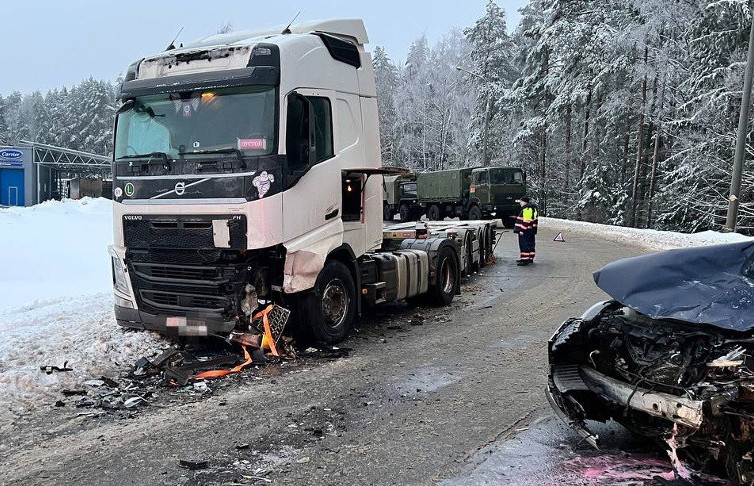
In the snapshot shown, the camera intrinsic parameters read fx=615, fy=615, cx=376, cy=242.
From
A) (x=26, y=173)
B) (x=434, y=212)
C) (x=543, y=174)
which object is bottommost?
(x=434, y=212)

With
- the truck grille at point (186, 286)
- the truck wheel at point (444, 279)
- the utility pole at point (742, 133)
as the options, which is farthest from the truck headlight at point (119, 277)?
the utility pole at point (742, 133)

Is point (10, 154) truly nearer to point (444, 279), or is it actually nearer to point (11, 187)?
point (11, 187)

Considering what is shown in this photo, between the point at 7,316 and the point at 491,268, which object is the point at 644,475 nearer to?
the point at 7,316

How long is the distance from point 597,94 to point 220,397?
35.5m

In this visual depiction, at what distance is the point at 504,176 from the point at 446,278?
1874 cm

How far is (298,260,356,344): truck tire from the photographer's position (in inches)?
271

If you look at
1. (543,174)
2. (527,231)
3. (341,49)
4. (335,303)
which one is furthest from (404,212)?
(335,303)

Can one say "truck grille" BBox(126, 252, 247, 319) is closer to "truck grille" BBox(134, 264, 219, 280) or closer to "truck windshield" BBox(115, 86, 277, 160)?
"truck grille" BBox(134, 264, 219, 280)

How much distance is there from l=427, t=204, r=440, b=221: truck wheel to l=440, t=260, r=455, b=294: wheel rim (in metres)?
21.1

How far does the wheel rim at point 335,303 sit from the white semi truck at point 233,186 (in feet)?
0.05

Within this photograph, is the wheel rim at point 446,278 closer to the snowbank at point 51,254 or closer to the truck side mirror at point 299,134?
the truck side mirror at point 299,134

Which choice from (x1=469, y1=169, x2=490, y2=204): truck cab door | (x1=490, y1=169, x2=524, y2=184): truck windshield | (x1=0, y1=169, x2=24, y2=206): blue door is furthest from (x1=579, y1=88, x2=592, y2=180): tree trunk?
(x1=0, y1=169, x2=24, y2=206): blue door

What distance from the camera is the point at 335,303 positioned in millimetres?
7371

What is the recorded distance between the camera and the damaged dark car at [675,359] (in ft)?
10.7
